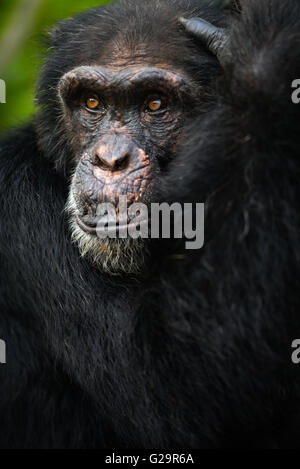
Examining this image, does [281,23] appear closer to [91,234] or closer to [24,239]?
[91,234]

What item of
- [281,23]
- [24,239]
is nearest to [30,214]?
[24,239]

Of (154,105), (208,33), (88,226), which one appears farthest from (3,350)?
(208,33)

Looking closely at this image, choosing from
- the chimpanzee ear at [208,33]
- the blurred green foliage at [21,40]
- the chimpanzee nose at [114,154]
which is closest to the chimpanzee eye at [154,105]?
the chimpanzee nose at [114,154]

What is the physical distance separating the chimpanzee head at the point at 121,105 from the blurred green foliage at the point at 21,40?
2.58 metres

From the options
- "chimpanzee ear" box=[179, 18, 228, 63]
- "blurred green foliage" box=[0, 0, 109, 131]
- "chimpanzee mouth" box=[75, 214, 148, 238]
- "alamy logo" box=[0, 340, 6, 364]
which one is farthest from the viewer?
"blurred green foliage" box=[0, 0, 109, 131]

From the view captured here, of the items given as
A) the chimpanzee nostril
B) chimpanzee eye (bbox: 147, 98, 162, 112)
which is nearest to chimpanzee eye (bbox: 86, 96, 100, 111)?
chimpanzee eye (bbox: 147, 98, 162, 112)

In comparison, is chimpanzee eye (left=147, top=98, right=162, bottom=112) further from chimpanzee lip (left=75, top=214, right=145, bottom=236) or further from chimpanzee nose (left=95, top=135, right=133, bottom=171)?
chimpanzee lip (left=75, top=214, right=145, bottom=236)

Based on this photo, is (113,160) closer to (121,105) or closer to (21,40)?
(121,105)

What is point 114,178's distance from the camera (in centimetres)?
343

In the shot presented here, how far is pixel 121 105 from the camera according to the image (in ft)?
12.1

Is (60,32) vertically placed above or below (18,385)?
above

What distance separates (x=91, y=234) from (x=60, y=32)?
4.70 ft

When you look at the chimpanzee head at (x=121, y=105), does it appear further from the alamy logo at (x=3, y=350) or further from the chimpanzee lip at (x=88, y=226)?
the alamy logo at (x=3, y=350)

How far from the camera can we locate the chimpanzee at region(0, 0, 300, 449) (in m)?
3.01
